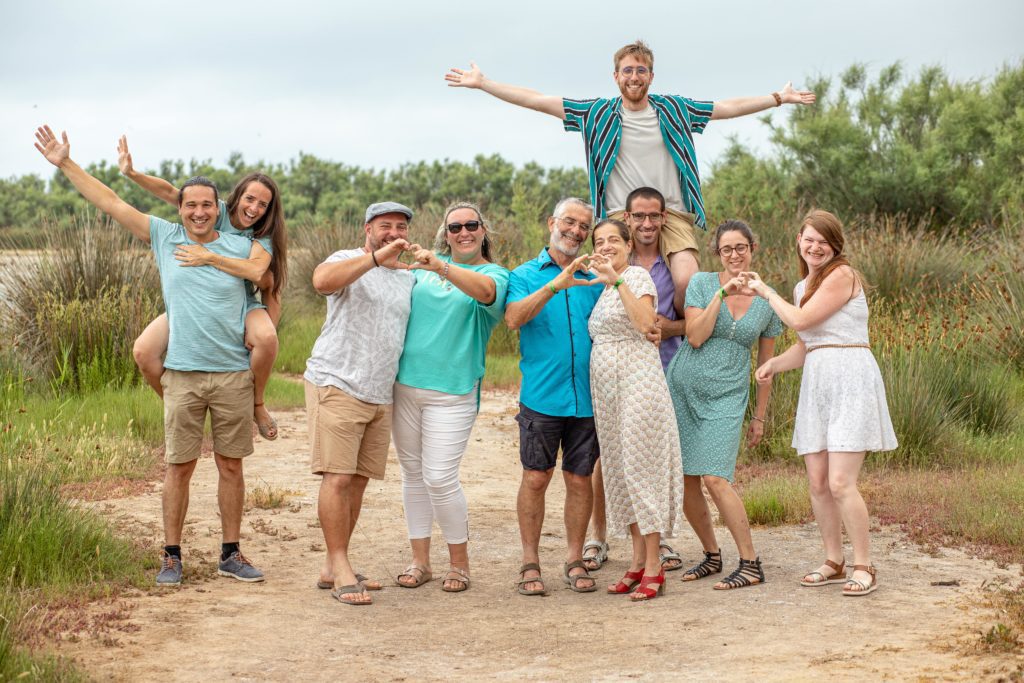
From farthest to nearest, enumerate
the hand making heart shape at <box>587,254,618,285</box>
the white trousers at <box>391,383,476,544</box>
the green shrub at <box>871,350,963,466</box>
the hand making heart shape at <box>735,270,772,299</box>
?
the green shrub at <box>871,350,963,466</box> → the white trousers at <box>391,383,476,544</box> → the hand making heart shape at <box>735,270,772,299</box> → the hand making heart shape at <box>587,254,618,285</box>

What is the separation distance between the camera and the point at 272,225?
6758 mm

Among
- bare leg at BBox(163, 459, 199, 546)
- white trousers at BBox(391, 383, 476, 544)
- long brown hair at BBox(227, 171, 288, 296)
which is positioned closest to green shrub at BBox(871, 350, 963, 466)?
white trousers at BBox(391, 383, 476, 544)

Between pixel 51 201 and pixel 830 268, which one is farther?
pixel 51 201

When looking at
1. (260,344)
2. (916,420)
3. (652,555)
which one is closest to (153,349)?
(260,344)

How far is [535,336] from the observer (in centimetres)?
636

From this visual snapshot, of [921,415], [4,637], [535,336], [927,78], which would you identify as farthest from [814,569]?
[927,78]

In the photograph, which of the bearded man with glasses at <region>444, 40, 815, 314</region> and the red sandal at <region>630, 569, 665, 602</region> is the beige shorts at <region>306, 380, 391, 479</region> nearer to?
the red sandal at <region>630, 569, 665, 602</region>

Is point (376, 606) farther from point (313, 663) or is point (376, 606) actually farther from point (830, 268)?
point (830, 268)

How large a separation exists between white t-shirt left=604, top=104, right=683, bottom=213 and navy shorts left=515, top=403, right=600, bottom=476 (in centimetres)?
143

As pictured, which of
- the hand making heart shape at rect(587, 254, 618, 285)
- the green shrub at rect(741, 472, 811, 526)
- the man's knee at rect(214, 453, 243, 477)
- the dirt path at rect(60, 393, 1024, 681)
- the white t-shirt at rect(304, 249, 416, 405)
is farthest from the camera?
the green shrub at rect(741, 472, 811, 526)

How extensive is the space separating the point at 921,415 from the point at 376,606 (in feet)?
17.3

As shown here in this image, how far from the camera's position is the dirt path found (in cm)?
521

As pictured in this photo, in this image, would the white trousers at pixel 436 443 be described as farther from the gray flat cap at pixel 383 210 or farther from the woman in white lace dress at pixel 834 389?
the woman in white lace dress at pixel 834 389

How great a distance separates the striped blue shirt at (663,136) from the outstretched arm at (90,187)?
249 cm
